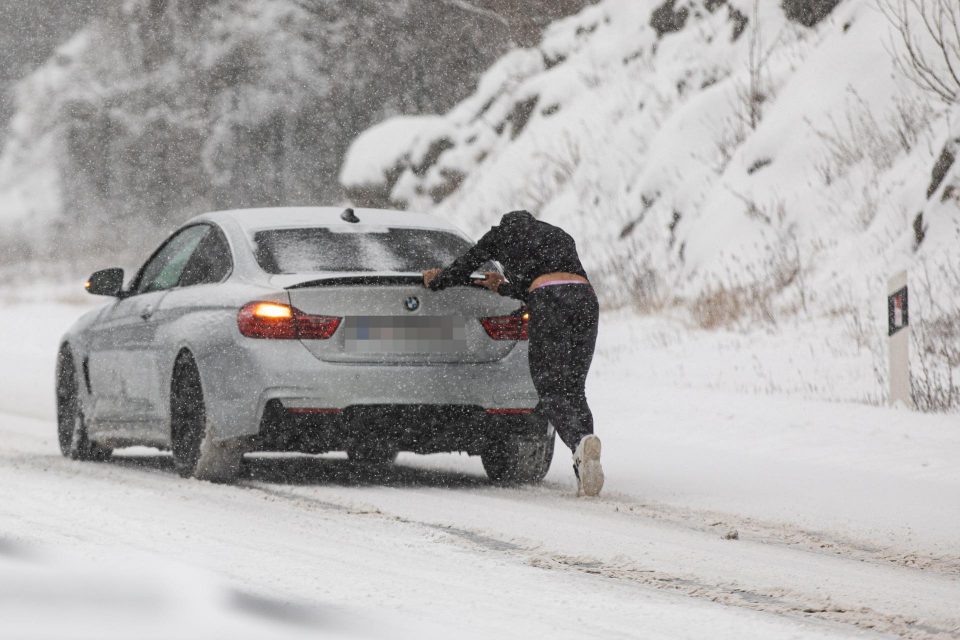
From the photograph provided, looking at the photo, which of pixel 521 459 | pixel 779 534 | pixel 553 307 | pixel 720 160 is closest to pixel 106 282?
pixel 521 459

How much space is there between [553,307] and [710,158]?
15250 millimetres

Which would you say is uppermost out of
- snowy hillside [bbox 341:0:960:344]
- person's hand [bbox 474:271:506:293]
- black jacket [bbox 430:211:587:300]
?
snowy hillside [bbox 341:0:960:344]

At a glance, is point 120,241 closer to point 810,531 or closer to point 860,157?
point 860,157

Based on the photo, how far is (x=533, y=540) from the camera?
24.1 feet

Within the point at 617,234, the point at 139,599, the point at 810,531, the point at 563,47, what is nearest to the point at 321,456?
the point at 810,531

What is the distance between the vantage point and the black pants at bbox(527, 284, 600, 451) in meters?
9.08

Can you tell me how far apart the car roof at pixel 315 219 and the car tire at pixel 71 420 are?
1673 millimetres

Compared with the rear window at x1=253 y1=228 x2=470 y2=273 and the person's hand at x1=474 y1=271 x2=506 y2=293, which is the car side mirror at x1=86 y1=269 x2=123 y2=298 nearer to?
the rear window at x1=253 y1=228 x2=470 y2=273

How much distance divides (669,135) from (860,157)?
14.7 ft

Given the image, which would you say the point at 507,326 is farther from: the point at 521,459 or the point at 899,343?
the point at 899,343

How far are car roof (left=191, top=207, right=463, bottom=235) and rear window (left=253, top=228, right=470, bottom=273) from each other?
85mm

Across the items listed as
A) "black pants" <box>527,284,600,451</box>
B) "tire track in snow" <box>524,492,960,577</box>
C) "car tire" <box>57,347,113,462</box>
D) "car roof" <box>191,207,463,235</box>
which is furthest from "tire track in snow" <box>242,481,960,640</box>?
"car tire" <box>57,347,113,462</box>

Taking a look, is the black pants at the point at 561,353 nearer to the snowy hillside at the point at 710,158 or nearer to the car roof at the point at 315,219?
the car roof at the point at 315,219

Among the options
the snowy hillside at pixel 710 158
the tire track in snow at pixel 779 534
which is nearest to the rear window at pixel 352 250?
the tire track in snow at pixel 779 534
